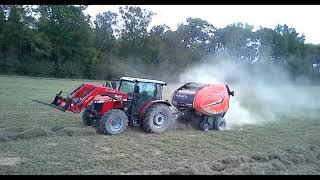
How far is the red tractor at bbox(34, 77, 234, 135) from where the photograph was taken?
40.8ft

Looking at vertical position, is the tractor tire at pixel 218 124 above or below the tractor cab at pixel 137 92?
below

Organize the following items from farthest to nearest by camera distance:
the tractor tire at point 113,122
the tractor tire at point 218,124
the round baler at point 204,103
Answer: the tractor tire at point 218,124, the round baler at point 204,103, the tractor tire at point 113,122

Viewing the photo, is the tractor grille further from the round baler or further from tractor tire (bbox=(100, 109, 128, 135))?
the round baler

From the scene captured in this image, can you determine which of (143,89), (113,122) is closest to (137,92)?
(143,89)

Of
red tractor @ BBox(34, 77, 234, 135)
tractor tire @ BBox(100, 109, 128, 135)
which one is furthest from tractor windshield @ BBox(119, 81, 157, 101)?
tractor tire @ BBox(100, 109, 128, 135)

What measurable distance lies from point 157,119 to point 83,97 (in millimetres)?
2670

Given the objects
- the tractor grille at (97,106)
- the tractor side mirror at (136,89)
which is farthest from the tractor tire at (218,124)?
the tractor grille at (97,106)

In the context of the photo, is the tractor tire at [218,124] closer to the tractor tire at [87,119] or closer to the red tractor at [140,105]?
the red tractor at [140,105]

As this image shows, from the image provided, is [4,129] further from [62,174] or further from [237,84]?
[237,84]

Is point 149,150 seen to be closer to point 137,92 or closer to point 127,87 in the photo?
point 137,92

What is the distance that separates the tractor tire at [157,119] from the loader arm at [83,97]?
104 cm

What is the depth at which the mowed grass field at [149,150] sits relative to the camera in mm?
8703

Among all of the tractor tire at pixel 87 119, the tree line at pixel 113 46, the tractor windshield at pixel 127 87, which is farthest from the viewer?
the tree line at pixel 113 46

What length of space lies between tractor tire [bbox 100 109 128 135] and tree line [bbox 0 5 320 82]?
30.7 meters
